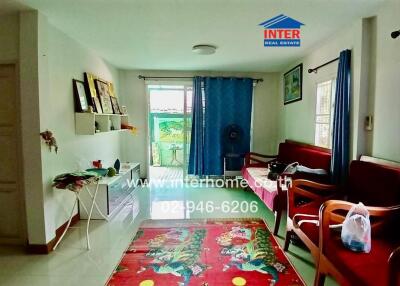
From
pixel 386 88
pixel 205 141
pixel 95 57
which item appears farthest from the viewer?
pixel 205 141

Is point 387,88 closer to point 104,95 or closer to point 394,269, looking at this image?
point 394,269

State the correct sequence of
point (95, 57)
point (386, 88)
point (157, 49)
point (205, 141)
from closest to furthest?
1. point (386, 88)
2. point (157, 49)
3. point (95, 57)
4. point (205, 141)

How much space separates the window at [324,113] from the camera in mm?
3126

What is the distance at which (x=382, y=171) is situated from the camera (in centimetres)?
198

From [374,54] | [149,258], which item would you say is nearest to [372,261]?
[149,258]

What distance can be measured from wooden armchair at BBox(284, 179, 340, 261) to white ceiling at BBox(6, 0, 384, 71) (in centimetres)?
165

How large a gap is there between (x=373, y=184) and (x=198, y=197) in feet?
8.70

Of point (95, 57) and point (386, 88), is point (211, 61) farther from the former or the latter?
point (386, 88)

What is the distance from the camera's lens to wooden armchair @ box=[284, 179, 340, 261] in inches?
84.5

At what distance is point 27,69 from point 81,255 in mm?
1849

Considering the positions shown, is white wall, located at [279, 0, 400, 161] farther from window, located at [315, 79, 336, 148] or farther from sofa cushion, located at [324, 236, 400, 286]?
sofa cushion, located at [324, 236, 400, 286]

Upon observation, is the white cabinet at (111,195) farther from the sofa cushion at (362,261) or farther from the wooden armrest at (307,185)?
the sofa cushion at (362,261)

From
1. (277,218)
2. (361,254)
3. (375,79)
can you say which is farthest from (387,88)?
(277,218)

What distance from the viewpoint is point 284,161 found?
4051 millimetres
